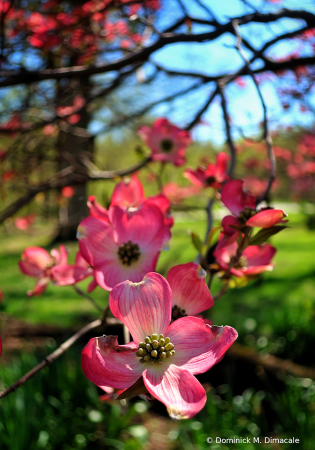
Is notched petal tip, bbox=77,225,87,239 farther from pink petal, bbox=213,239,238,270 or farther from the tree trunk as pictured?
the tree trunk

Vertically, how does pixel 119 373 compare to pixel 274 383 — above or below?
above

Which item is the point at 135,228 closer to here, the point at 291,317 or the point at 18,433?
the point at 18,433

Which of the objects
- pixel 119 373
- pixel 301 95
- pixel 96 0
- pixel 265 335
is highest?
pixel 96 0

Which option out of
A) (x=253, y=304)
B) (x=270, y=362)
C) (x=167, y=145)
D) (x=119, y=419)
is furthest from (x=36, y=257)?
(x=253, y=304)

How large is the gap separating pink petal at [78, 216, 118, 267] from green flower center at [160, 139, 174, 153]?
850 mm

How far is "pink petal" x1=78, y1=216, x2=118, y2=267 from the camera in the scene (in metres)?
0.50

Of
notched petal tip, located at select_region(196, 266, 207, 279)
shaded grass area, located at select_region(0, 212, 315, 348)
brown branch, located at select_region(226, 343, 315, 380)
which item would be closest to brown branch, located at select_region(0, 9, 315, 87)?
notched petal tip, located at select_region(196, 266, 207, 279)

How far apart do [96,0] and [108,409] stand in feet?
6.56

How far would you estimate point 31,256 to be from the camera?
70 centimetres

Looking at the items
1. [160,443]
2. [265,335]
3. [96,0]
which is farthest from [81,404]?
[96,0]

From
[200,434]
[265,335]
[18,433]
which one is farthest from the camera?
[265,335]

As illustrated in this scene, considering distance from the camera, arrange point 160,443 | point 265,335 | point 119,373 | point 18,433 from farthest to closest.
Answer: point 265,335
point 160,443
point 18,433
point 119,373

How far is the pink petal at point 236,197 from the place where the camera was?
0.53 m

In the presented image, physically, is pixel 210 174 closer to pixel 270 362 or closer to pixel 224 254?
pixel 224 254
